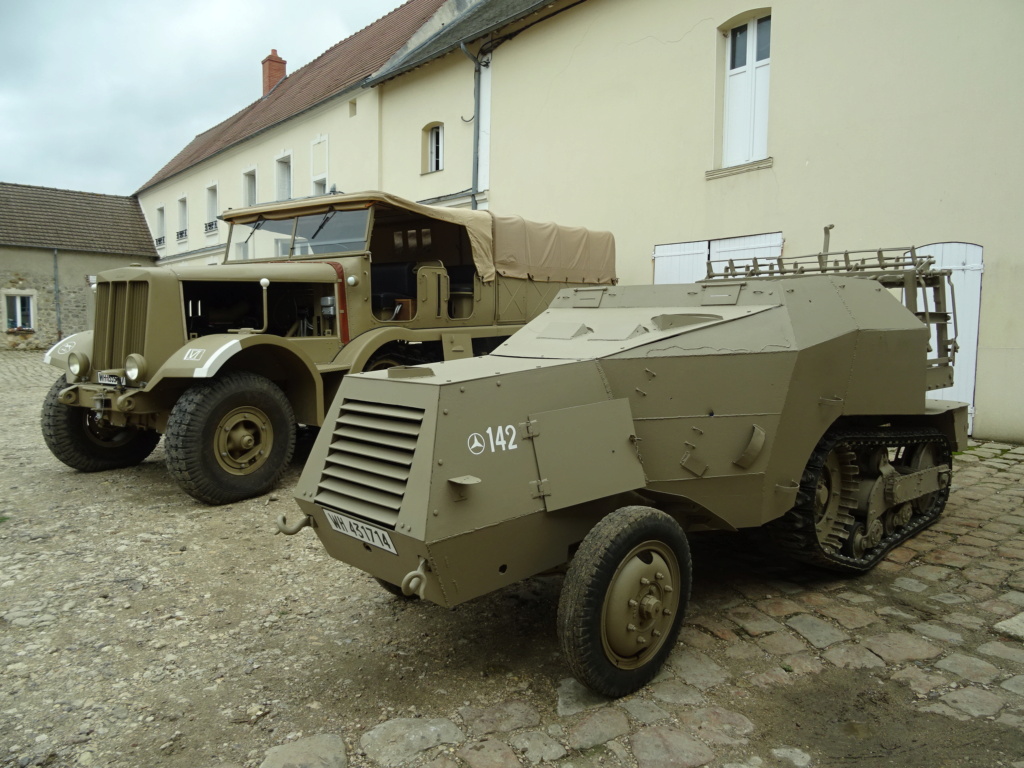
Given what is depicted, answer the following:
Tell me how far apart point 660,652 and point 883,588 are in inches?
70.3

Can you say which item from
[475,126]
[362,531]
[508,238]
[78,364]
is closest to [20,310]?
[475,126]

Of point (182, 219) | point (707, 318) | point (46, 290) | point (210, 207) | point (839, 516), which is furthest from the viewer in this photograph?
point (182, 219)

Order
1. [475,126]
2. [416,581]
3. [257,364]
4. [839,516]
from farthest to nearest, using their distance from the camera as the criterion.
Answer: [475,126] → [257,364] → [839,516] → [416,581]

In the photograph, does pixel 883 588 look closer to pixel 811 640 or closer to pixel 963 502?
pixel 811 640

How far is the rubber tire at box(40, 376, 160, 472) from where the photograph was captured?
22.2 feet

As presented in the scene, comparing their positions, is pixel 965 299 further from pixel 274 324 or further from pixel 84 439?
pixel 84 439

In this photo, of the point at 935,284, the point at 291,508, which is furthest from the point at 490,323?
the point at 935,284

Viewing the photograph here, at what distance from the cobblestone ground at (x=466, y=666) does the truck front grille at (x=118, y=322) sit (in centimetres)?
168

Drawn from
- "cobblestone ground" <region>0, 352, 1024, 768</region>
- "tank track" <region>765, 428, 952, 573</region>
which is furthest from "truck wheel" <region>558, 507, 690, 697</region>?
"tank track" <region>765, 428, 952, 573</region>

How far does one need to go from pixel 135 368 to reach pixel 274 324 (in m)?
1.48

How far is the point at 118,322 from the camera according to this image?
632 cm

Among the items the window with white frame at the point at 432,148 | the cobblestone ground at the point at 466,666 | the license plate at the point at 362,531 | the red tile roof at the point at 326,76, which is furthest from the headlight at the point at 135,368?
the red tile roof at the point at 326,76

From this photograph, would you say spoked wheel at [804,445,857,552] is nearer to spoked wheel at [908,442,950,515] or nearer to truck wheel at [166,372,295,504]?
spoked wheel at [908,442,950,515]

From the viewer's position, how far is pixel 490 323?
821 cm
